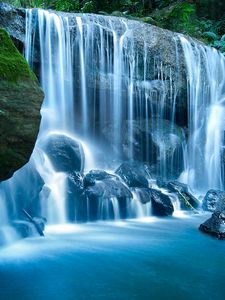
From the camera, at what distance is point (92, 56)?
37.3 feet

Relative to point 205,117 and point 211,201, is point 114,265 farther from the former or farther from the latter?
point 205,117

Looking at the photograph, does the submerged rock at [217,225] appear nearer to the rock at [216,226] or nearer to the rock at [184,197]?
the rock at [216,226]

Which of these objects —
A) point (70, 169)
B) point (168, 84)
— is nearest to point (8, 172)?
point (70, 169)

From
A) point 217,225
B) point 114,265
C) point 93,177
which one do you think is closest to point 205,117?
point 93,177

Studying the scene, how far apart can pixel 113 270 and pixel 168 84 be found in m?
8.15

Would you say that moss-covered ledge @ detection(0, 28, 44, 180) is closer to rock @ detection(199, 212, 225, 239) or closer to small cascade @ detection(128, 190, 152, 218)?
rock @ detection(199, 212, 225, 239)

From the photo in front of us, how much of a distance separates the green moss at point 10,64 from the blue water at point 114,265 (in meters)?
2.56

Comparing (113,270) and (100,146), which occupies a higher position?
(100,146)

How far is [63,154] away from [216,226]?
3979 mm

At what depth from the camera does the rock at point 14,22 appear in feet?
32.5

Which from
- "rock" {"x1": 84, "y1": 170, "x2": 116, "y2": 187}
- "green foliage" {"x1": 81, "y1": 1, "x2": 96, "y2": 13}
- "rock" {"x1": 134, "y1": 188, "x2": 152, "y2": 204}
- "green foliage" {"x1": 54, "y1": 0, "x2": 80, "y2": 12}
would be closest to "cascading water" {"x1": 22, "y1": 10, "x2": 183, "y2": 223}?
"rock" {"x1": 84, "y1": 170, "x2": 116, "y2": 187}

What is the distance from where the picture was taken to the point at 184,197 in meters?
10.0

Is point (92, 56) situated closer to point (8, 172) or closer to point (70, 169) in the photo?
point (70, 169)

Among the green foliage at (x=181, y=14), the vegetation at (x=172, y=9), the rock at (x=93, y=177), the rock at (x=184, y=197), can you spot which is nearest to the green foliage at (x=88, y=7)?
the vegetation at (x=172, y=9)
